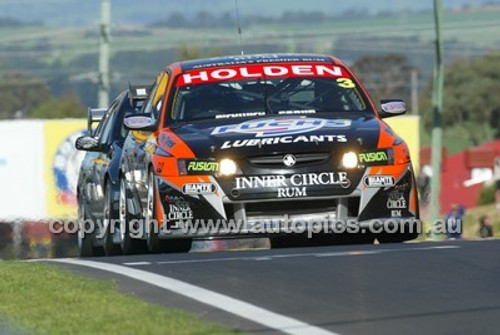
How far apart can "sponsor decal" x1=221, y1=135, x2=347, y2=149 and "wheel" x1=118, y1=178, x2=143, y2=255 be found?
4.98 ft

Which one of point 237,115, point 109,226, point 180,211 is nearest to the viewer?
point 180,211

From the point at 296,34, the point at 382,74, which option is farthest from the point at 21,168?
the point at 296,34

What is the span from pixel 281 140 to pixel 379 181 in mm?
792

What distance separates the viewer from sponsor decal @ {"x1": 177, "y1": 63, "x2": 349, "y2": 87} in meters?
14.9

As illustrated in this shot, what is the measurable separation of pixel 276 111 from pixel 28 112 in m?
94.8

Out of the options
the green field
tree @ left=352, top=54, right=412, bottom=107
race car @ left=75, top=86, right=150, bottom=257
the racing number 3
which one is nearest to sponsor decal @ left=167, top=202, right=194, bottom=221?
race car @ left=75, top=86, right=150, bottom=257

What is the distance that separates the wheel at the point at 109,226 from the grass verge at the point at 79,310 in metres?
3.93

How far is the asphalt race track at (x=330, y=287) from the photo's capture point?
9078 mm

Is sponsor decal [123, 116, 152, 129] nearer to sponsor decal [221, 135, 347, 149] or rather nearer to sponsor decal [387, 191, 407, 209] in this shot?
sponsor decal [221, 135, 347, 149]

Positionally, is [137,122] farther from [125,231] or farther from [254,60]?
[254,60]

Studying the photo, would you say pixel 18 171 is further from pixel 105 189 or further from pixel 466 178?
pixel 466 178

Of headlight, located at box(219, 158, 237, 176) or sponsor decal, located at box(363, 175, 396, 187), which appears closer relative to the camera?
headlight, located at box(219, 158, 237, 176)

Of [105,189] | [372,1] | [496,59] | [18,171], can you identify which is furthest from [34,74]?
[105,189]

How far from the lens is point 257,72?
592 inches
